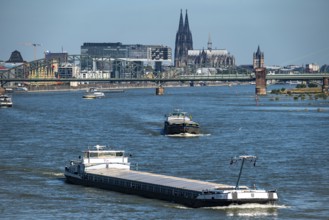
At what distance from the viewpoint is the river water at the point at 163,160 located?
4756 cm

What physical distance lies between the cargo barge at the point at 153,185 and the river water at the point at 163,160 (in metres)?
0.43

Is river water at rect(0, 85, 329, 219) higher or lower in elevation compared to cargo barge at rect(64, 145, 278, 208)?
lower

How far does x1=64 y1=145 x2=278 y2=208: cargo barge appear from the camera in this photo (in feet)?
153

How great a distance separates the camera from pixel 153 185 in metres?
51.4

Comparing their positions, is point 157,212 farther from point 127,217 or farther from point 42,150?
point 42,150

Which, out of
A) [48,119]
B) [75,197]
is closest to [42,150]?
[75,197]

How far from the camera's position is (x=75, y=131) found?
317 feet

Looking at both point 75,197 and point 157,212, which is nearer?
point 157,212

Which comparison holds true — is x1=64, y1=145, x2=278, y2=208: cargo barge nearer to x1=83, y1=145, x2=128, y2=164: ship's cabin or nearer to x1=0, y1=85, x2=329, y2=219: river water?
x1=83, y1=145, x2=128, y2=164: ship's cabin

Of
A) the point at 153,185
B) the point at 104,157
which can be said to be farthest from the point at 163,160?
the point at 153,185

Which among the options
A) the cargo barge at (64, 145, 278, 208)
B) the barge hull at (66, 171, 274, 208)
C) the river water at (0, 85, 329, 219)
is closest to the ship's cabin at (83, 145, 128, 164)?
the cargo barge at (64, 145, 278, 208)

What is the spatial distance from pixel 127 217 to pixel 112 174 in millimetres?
10035

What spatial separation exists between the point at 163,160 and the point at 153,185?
16292mm

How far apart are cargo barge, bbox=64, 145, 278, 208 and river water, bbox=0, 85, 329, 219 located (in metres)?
0.43
